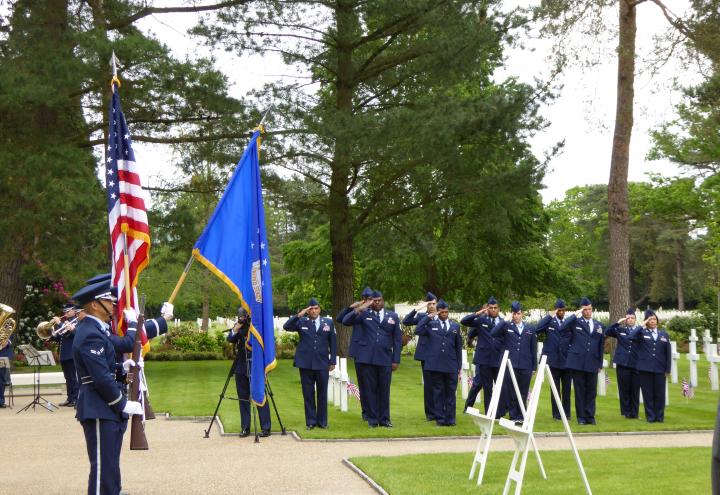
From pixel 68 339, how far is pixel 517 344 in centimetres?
838

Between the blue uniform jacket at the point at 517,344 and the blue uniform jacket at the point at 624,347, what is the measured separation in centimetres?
144

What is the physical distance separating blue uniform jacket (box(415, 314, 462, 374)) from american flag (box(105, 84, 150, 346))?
6571 millimetres

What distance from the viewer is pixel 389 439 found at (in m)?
13.0

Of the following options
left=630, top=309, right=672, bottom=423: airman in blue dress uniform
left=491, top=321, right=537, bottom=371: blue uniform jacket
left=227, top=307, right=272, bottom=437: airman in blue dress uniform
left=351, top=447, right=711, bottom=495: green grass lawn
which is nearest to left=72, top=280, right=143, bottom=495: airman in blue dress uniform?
left=351, top=447, right=711, bottom=495: green grass lawn

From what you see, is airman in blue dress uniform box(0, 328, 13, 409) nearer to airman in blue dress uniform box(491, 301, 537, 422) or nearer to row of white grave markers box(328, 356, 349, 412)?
row of white grave markers box(328, 356, 349, 412)

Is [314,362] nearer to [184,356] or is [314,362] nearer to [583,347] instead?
[583,347]

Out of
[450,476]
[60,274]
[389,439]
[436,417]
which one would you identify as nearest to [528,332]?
[436,417]

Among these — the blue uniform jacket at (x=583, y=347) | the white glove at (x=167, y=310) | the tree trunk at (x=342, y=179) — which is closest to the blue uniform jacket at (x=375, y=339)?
the blue uniform jacket at (x=583, y=347)

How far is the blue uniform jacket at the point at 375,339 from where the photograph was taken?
47.8 feet

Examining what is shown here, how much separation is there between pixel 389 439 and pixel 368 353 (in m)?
1.87

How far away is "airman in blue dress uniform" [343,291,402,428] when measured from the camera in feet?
47.1

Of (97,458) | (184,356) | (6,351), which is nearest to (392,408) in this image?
(6,351)

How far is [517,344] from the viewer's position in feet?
50.1

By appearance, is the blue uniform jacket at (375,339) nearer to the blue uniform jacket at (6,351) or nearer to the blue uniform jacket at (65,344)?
the blue uniform jacket at (65,344)
